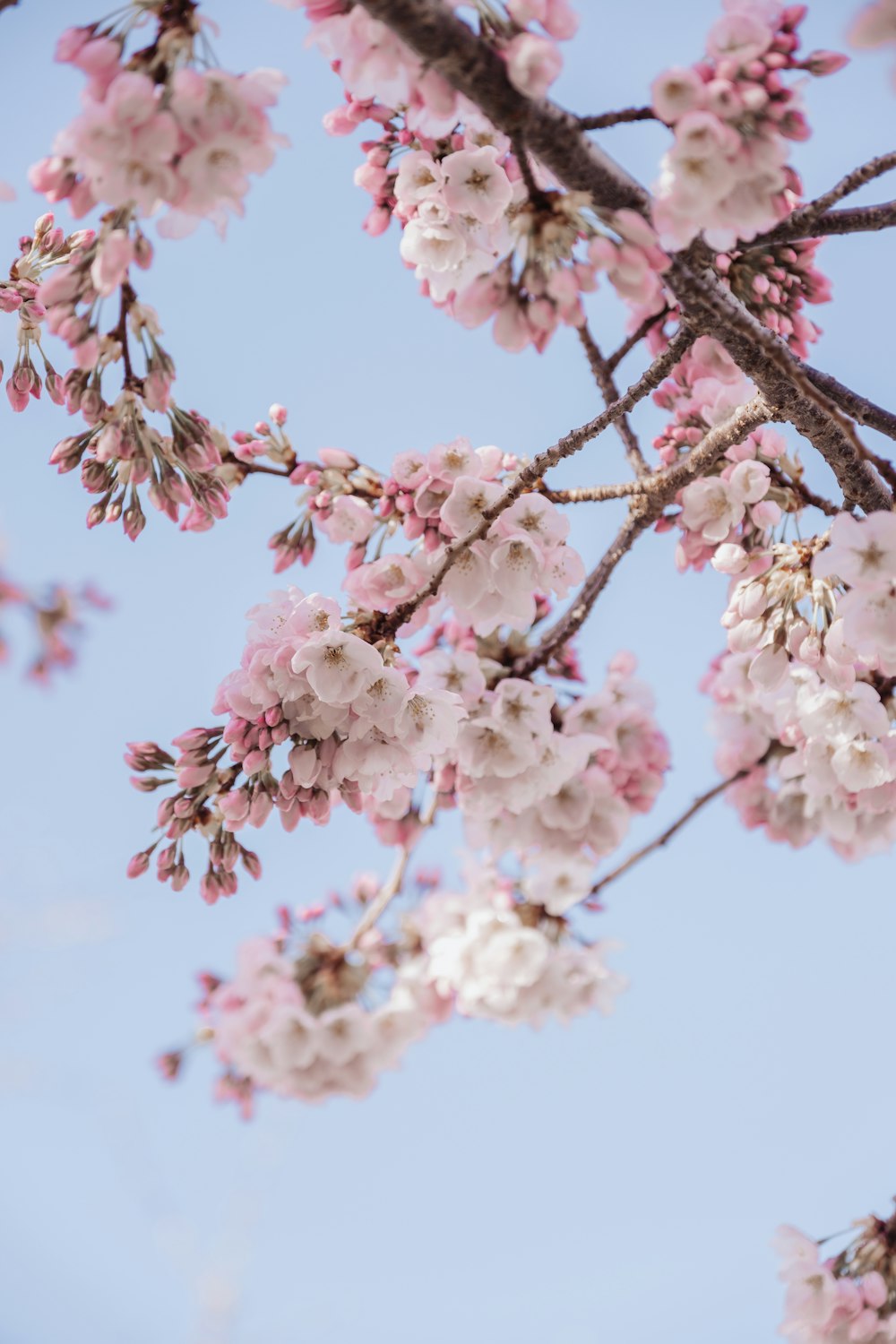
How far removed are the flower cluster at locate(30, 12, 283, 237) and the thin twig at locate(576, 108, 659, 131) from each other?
370 millimetres

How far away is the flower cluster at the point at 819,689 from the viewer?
1.50 metres

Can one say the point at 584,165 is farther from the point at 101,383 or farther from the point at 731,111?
the point at 101,383

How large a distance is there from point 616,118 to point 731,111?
0.14m

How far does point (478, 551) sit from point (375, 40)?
2.81ft

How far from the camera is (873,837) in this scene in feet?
8.18

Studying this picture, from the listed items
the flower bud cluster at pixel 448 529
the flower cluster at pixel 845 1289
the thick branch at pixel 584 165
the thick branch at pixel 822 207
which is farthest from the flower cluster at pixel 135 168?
the flower cluster at pixel 845 1289

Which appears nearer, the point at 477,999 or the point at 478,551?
the point at 478,551

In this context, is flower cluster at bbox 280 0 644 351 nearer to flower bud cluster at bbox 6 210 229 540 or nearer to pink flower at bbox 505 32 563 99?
pink flower at bbox 505 32 563 99

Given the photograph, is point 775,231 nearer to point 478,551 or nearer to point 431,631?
point 478,551

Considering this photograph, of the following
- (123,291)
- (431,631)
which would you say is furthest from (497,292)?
(431,631)

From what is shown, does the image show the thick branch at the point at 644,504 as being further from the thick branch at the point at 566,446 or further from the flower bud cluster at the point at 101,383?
the flower bud cluster at the point at 101,383

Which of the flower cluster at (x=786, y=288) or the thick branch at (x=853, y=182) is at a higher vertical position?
the flower cluster at (x=786, y=288)

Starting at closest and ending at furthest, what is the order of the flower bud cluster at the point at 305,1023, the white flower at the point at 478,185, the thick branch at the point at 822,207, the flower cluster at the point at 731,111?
the flower cluster at the point at 731,111 → the thick branch at the point at 822,207 → the white flower at the point at 478,185 → the flower bud cluster at the point at 305,1023

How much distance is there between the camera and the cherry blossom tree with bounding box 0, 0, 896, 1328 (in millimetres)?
1126
